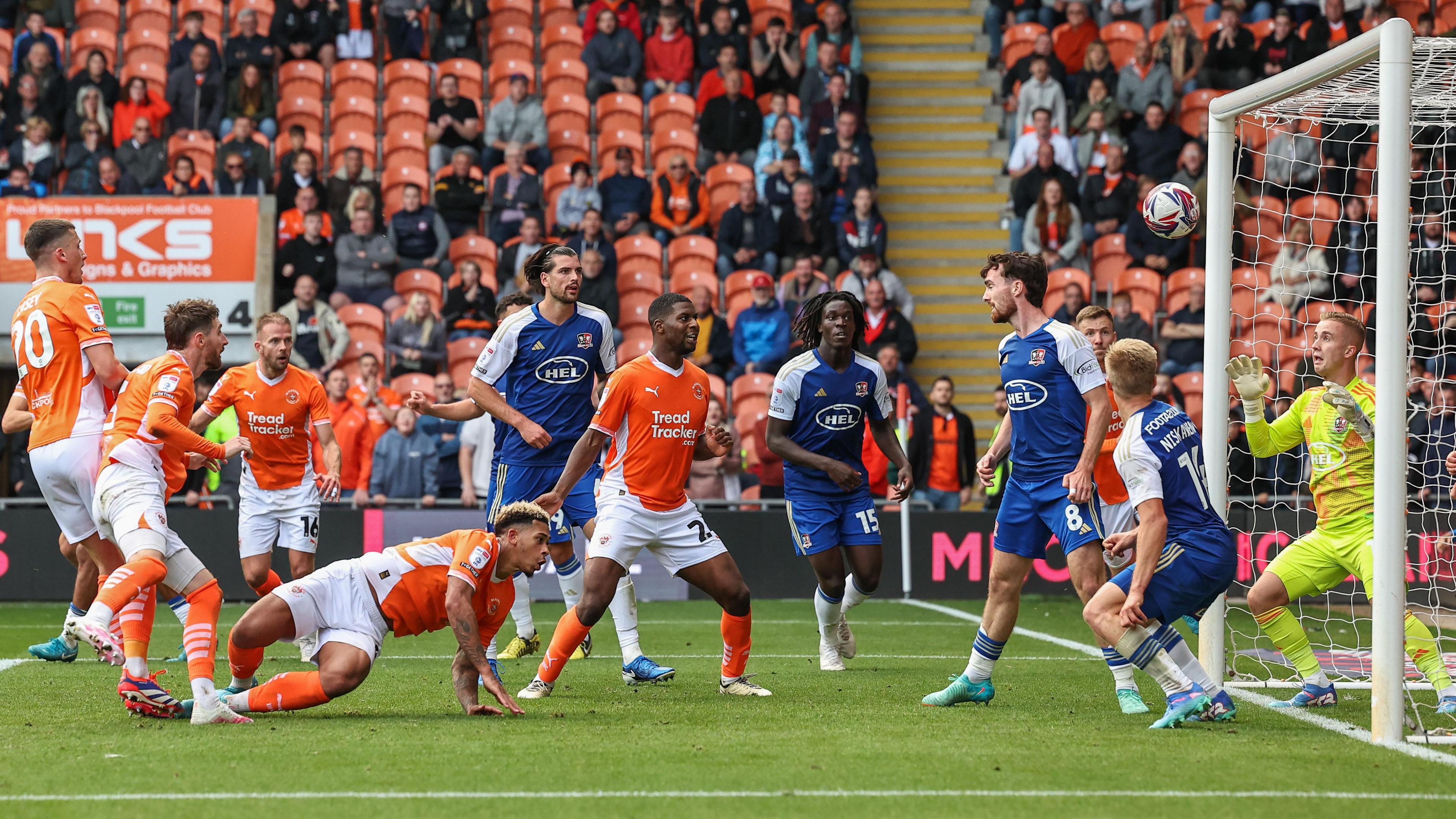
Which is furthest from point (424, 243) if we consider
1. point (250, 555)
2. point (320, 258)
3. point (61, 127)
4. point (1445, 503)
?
point (1445, 503)

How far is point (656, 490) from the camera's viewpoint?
25.6 feet

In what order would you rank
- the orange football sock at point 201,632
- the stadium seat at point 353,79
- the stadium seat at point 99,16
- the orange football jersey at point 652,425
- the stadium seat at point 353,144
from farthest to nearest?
the stadium seat at point 99,16 → the stadium seat at point 353,79 → the stadium seat at point 353,144 → the orange football jersey at point 652,425 → the orange football sock at point 201,632

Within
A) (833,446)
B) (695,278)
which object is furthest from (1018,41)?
(833,446)

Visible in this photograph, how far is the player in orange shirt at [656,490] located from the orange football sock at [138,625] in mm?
1913

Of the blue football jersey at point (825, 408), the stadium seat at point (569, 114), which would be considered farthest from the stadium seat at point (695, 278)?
the blue football jersey at point (825, 408)

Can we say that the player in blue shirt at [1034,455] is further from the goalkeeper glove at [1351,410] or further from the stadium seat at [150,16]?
the stadium seat at [150,16]

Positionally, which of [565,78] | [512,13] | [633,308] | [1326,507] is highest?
[512,13]

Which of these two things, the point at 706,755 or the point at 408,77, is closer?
the point at 706,755

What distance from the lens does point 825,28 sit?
19688mm

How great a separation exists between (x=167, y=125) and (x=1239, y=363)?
15.9 metres

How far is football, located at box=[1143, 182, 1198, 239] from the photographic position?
8641 millimetres

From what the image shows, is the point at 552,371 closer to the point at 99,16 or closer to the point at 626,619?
the point at 626,619

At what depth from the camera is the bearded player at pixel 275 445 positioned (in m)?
9.68

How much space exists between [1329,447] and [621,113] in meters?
13.6
